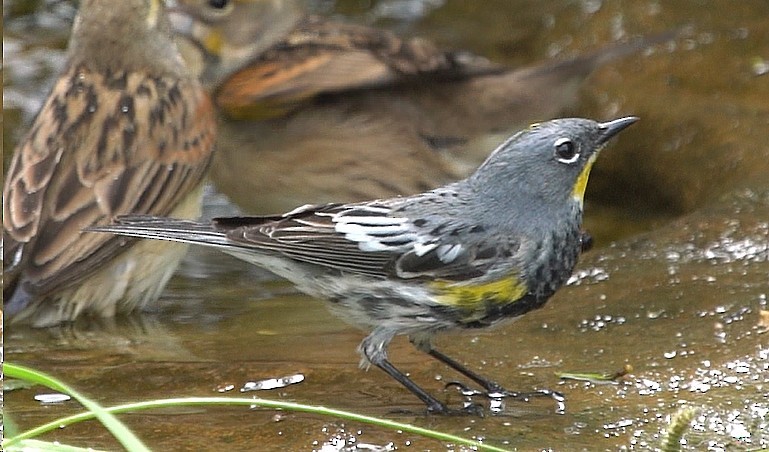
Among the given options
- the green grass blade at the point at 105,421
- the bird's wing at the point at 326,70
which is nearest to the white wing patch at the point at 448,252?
the green grass blade at the point at 105,421

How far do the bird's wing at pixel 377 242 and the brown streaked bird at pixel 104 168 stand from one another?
116 centimetres

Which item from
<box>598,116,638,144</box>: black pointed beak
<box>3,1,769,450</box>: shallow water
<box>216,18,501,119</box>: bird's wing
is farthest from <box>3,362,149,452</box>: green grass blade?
<box>216,18,501,119</box>: bird's wing

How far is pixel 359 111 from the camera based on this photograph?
6641mm

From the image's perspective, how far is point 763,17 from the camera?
7910 millimetres

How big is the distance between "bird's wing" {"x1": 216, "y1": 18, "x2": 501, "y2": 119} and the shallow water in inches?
33.3

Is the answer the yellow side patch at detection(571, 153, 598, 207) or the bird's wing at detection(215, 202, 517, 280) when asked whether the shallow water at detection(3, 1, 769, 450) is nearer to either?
the bird's wing at detection(215, 202, 517, 280)

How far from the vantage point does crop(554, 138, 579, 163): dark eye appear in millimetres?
4227

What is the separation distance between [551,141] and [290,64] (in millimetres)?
2566

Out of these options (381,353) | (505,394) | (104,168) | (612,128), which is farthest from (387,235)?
(104,168)

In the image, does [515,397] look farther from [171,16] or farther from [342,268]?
[171,16]

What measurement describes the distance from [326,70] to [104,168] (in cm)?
149

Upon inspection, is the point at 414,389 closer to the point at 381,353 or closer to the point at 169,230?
the point at 381,353

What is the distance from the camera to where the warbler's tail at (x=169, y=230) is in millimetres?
4105

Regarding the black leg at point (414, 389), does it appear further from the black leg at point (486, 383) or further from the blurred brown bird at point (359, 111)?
the blurred brown bird at point (359, 111)
